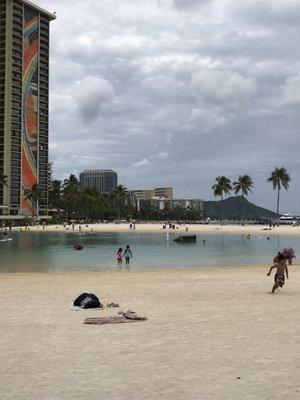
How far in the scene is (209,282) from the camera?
24438 mm

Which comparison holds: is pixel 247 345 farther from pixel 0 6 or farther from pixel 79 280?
pixel 0 6

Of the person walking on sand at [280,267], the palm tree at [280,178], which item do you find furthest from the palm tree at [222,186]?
the person walking on sand at [280,267]

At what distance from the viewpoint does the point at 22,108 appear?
17412 cm

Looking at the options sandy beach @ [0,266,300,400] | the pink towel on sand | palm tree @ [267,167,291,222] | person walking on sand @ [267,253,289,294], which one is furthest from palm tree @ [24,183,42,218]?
the pink towel on sand

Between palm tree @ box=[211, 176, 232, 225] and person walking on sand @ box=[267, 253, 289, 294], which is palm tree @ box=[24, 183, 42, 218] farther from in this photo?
person walking on sand @ box=[267, 253, 289, 294]

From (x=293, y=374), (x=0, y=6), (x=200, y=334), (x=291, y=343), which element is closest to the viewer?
(x=293, y=374)

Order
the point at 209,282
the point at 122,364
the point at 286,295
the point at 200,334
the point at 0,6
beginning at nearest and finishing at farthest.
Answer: the point at 122,364, the point at 200,334, the point at 286,295, the point at 209,282, the point at 0,6

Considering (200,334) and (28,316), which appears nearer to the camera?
(200,334)

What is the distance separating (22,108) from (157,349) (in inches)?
6857

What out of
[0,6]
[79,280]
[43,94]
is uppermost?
[0,6]

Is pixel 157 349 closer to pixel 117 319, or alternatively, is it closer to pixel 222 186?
pixel 117 319

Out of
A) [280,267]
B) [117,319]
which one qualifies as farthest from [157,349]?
[280,267]

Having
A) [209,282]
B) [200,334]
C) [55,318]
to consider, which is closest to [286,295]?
[209,282]

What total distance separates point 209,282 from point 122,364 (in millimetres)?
15698
